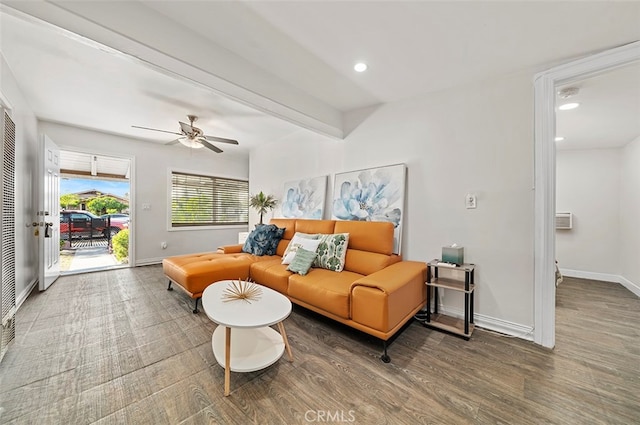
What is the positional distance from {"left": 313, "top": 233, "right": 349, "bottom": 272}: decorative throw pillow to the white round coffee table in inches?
32.5

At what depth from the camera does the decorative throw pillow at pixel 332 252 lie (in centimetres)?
267

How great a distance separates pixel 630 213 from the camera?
3.54m

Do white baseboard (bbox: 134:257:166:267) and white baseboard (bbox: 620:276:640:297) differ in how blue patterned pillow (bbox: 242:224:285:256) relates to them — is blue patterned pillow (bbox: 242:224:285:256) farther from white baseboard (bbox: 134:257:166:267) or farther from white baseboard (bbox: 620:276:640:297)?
white baseboard (bbox: 620:276:640:297)

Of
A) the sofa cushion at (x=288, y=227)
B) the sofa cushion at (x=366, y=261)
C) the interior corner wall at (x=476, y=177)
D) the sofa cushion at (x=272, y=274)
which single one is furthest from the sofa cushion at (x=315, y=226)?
the interior corner wall at (x=476, y=177)

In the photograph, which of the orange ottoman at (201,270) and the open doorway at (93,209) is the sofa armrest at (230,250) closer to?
the orange ottoman at (201,270)

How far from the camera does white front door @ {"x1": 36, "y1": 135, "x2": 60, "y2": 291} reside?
312cm

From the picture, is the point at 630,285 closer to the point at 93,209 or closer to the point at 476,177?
the point at 476,177

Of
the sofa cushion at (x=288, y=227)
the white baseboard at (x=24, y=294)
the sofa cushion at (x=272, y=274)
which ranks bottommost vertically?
the white baseboard at (x=24, y=294)

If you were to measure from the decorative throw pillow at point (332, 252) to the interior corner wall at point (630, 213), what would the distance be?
4.29 meters

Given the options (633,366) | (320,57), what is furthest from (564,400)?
(320,57)

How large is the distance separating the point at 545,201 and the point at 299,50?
255 cm

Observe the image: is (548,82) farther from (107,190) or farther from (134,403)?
(107,190)

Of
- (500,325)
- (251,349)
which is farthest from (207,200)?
(500,325)

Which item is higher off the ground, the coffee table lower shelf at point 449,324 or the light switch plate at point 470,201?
the light switch plate at point 470,201
